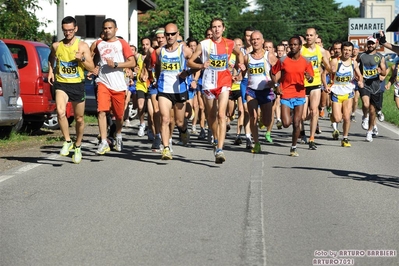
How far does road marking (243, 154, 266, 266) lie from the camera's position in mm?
6934

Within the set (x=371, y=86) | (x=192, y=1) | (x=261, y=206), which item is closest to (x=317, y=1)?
(x=192, y=1)

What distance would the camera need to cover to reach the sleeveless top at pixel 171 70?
13766mm

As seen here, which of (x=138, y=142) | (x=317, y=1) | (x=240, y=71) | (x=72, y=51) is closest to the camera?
(x=72, y=51)

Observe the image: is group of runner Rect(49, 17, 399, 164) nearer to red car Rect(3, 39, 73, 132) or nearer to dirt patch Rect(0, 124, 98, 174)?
dirt patch Rect(0, 124, 98, 174)

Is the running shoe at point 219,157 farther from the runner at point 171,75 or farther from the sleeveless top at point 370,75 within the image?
the sleeveless top at point 370,75

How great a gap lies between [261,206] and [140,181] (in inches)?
93.3

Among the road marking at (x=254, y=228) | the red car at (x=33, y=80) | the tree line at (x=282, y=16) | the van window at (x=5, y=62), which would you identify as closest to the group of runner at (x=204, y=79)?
the red car at (x=33, y=80)

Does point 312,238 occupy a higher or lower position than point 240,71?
lower

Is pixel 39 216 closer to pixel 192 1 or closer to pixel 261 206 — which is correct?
pixel 261 206

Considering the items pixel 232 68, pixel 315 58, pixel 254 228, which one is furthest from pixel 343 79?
pixel 254 228

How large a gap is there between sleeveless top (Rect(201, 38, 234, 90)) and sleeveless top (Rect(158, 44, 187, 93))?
0.32 metres

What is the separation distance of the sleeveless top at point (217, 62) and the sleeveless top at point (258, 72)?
1.87 meters

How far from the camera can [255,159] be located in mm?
14469

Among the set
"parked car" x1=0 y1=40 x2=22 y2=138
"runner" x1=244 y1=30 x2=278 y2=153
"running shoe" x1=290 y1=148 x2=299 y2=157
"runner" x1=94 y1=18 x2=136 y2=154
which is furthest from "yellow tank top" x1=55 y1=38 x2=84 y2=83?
"running shoe" x1=290 y1=148 x2=299 y2=157
